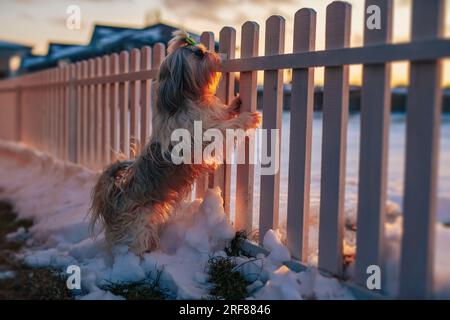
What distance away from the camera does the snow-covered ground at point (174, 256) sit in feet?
10.0

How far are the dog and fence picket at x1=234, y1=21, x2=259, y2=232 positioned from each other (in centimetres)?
13

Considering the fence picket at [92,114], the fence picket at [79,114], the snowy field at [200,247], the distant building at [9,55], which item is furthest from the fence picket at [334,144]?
the distant building at [9,55]

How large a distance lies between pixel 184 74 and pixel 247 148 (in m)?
0.73

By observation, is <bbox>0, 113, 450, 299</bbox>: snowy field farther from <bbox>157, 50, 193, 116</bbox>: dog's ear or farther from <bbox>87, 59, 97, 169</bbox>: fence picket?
<bbox>87, 59, 97, 169</bbox>: fence picket

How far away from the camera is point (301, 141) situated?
A: 135 inches

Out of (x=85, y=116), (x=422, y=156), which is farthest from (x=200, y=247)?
(x=85, y=116)

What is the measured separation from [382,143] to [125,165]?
2075 millimetres

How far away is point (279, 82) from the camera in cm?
366

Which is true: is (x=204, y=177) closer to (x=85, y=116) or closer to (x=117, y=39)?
(x=85, y=116)

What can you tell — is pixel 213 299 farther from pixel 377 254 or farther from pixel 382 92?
pixel 382 92

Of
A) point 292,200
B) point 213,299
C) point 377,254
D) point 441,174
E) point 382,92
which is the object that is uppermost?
point 382,92

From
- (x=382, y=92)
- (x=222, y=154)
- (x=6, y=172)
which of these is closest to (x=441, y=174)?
(x=382, y=92)

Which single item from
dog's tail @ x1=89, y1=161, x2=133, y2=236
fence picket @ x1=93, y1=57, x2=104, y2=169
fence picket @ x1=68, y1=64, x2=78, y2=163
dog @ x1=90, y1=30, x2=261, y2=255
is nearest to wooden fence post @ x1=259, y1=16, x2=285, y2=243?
dog @ x1=90, y1=30, x2=261, y2=255

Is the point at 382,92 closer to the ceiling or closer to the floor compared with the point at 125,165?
closer to the ceiling
